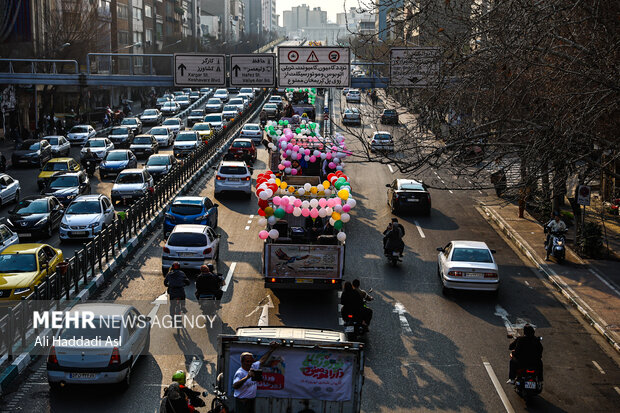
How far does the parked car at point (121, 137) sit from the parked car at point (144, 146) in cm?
404

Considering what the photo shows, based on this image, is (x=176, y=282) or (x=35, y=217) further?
(x=35, y=217)

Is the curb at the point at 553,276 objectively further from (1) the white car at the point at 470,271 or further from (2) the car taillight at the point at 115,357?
(2) the car taillight at the point at 115,357

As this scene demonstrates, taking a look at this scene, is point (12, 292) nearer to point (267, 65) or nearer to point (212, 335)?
point (212, 335)

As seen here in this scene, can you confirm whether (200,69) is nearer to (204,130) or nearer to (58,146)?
(58,146)

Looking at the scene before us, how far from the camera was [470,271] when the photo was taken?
792 inches

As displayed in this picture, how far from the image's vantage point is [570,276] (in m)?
22.6

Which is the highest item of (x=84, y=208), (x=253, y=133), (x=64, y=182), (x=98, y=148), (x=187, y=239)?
(x=253, y=133)

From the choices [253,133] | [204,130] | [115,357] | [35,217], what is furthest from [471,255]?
[204,130]

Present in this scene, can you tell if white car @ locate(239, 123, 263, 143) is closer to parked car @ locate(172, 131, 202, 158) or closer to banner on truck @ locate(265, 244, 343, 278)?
parked car @ locate(172, 131, 202, 158)

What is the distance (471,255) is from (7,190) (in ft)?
64.5

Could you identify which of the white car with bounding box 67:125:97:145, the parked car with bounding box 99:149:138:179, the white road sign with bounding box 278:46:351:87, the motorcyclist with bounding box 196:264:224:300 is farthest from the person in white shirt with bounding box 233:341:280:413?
the white car with bounding box 67:125:97:145

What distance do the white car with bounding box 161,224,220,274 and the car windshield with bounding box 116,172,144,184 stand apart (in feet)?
40.0

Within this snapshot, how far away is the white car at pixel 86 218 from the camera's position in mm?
25609

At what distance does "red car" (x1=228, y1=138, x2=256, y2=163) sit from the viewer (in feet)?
148
